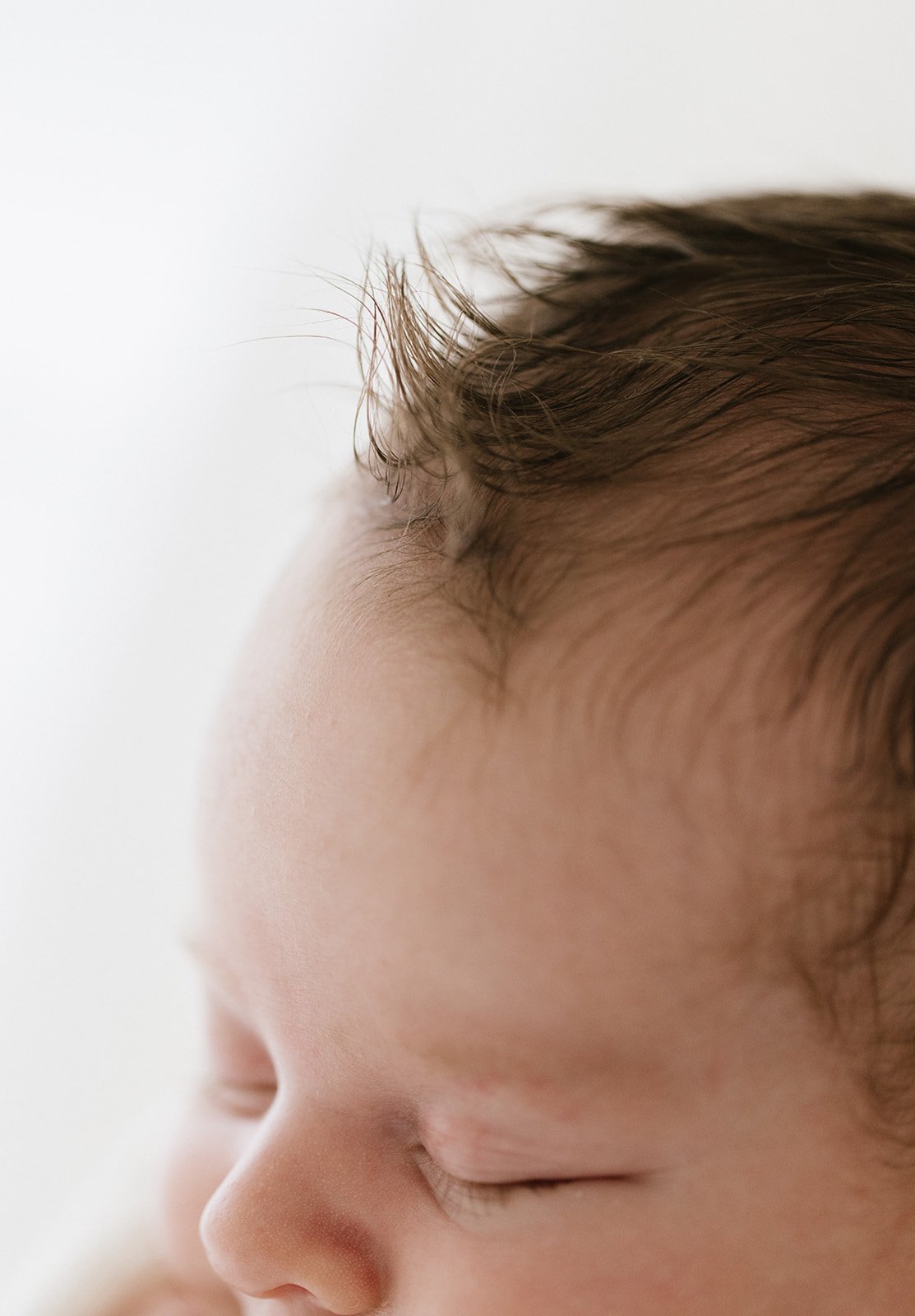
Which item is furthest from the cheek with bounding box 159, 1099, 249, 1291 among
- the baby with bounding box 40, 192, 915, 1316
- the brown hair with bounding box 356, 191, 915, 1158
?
the brown hair with bounding box 356, 191, 915, 1158

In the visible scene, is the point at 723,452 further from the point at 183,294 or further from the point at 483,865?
the point at 183,294

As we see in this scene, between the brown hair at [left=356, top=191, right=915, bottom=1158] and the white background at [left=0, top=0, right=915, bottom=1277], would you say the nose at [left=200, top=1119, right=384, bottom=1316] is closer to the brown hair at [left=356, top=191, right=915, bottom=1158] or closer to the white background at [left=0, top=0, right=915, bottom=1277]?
the brown hair at [left=356, top=191, right=915, bottom=1158]

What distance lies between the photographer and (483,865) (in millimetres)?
505

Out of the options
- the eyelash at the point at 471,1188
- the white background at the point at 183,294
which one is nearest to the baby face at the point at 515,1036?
the eyelash at the point at 471,1188

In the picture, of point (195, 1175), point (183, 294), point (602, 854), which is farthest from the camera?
point (183, 294)

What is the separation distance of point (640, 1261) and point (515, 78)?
1.03 m

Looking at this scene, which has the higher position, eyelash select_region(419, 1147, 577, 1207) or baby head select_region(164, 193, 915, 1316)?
baby head select_region(164, 193, 915, 1316)

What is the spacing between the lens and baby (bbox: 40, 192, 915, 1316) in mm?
485

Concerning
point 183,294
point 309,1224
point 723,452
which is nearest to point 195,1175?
point 309,1224

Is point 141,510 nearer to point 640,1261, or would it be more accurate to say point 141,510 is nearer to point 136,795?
point 136,795

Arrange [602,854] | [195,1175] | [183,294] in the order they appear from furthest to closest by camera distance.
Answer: [183,294], [195,1175], [602,854]

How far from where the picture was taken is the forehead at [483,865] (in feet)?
1.60

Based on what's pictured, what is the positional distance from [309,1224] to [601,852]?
21 centimetres

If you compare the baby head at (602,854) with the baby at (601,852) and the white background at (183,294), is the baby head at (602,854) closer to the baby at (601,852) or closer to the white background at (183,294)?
the baby at (601,852)
